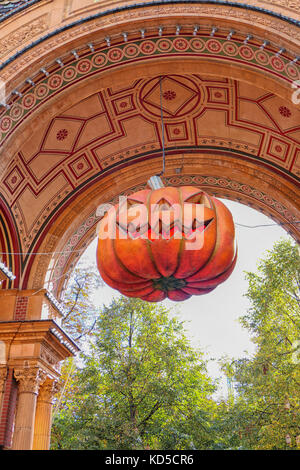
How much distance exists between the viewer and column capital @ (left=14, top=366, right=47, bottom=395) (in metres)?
8.52

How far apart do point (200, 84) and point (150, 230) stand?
5.05 meters

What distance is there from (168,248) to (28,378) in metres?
5.39

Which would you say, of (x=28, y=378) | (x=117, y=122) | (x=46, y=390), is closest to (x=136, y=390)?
(x=46, y=390)

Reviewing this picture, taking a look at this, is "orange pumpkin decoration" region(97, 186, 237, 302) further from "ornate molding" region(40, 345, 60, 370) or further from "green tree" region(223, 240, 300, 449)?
"green tree" region(223, 240, 300, 449)

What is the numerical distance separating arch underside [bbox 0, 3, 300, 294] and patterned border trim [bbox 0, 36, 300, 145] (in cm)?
2

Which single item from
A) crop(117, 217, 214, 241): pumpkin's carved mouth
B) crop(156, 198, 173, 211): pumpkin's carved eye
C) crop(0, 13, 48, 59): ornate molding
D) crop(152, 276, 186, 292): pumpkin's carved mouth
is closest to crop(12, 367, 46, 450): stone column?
crop(152, 276, 186, 292): pumpkin's carved mouth

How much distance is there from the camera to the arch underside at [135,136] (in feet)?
24.0

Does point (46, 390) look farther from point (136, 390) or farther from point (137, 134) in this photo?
point (136, 390)

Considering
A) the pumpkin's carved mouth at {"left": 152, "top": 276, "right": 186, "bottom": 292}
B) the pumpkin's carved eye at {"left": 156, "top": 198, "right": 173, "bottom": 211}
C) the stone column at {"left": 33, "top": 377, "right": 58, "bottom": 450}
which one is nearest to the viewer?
the pumpkin's carved eye at {"left": 156, "top": 198, "right": 173, "bottom": 211}

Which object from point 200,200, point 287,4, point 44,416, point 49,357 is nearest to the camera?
point 200,200

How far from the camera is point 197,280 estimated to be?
4812 millimetres

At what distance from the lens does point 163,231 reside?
177 inches

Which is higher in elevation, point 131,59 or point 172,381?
point 131,59

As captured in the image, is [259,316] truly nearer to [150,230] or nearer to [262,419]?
[262,419]
